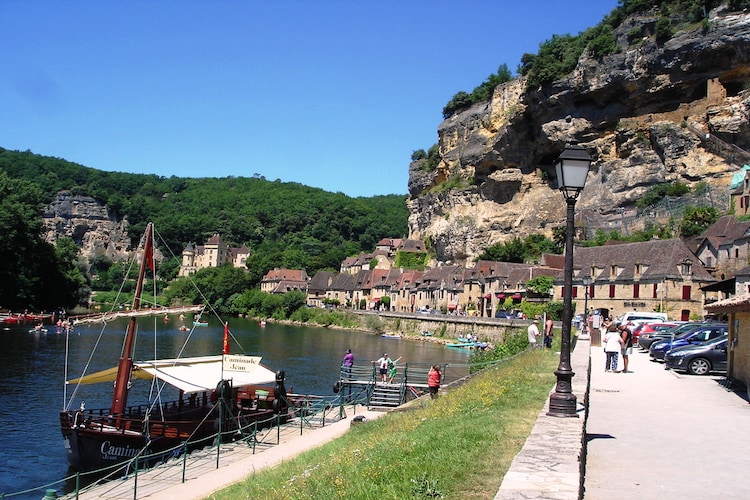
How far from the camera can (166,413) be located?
24.4 m

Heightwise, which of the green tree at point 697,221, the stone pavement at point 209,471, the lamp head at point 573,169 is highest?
the green tree at point 697,221

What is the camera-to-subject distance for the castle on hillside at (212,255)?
178 metres

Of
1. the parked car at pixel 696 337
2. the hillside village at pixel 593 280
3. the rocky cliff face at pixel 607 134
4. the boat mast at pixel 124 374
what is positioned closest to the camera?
the boat mast at pixel 124 374

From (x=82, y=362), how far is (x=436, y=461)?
42865 mm

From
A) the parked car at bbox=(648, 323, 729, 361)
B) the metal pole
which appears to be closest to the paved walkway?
the metal pole

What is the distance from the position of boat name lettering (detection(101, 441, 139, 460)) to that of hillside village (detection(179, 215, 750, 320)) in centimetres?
2422

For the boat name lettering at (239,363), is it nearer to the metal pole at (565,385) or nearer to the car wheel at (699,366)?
the car wheel at (699,366)

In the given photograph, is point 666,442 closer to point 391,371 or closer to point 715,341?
point 715,341

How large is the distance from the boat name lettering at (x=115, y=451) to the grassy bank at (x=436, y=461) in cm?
843

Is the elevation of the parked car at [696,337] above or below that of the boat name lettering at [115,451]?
above

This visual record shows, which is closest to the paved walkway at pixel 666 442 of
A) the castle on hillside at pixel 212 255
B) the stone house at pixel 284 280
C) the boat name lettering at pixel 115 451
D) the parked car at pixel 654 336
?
the parked car at pixel 654 336

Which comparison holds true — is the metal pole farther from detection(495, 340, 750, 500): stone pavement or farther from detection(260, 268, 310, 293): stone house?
detection(260, 268, 310, 293): stone house

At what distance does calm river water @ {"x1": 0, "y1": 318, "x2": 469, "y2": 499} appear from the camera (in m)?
22.9

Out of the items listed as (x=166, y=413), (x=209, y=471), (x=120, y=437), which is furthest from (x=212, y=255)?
(x=209, y=471)
